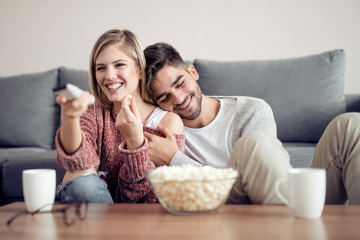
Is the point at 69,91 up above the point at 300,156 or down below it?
above

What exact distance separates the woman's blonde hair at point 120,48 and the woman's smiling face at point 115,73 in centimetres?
2

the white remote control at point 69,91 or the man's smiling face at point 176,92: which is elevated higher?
the white remote control at point 69,91

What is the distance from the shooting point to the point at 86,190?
1224 mm

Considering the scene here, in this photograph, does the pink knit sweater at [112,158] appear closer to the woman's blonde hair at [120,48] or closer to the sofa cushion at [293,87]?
the woman's blonde hair at [120,48]

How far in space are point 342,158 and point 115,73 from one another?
86 centimetres

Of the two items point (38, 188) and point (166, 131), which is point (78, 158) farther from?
point (166, 131)

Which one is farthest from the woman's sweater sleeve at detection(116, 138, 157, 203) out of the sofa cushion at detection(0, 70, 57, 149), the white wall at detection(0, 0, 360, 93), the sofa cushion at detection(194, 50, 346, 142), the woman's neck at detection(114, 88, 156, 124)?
the white wall at detection(0, 0, 360, 93)

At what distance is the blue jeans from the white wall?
1.82m

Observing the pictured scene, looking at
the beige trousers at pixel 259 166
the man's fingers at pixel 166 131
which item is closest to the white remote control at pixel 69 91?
the beige trousers at pixel 259 166

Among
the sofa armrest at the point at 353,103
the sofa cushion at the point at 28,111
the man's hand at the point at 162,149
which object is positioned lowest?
the sofa cushion at the point at 28,111

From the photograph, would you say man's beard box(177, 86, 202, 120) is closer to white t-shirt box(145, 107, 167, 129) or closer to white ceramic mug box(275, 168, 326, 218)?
white t-shirt box(145, 107, 167, 129)

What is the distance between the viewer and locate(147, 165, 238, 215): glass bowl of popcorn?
0.86 meters

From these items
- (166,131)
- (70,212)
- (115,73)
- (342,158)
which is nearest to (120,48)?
(115,73)

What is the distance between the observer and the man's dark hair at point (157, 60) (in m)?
1.66
